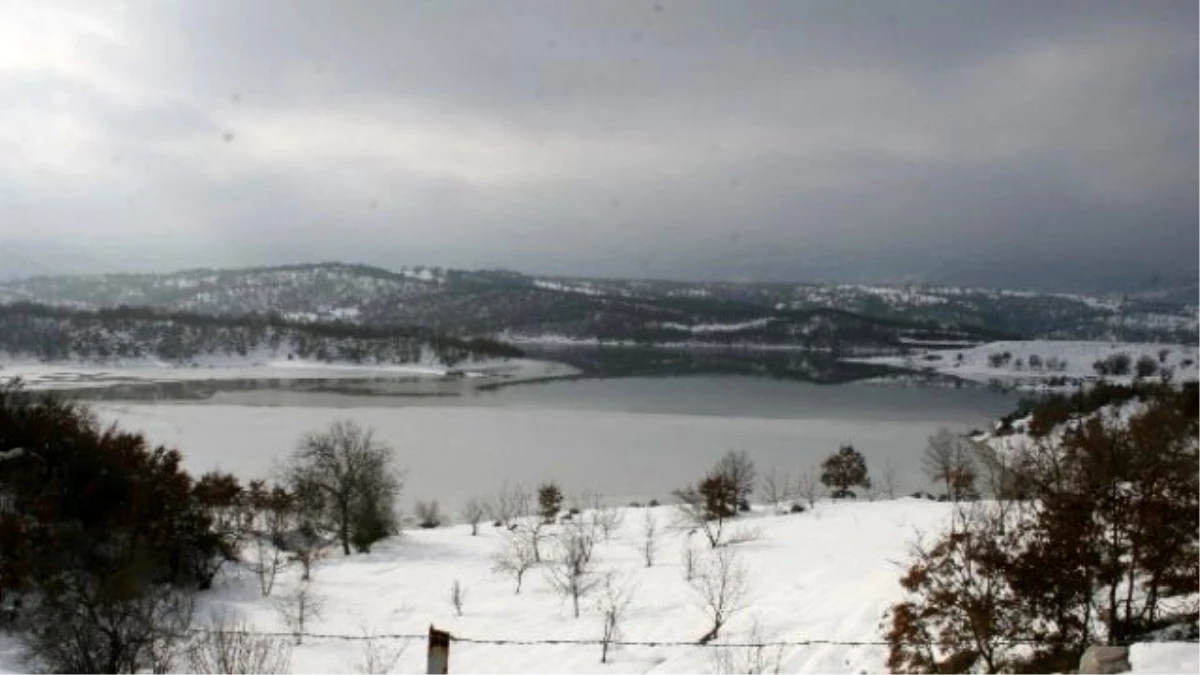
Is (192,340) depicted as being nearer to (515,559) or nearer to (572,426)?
(572,426)

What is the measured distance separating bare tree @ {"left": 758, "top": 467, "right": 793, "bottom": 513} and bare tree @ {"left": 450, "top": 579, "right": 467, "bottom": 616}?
52.2 feet

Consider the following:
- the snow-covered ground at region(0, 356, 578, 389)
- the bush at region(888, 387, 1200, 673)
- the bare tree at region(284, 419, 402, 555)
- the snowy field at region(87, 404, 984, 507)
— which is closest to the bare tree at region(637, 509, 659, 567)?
the snowy field at region(87, 404, 984, 507)

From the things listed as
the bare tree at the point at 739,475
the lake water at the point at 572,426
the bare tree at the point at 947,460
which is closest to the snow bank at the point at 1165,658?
the bare tree at the point at 739,475

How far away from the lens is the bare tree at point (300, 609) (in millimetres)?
18062

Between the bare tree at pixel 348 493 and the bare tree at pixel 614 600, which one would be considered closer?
the bare tree at pixel 614 600

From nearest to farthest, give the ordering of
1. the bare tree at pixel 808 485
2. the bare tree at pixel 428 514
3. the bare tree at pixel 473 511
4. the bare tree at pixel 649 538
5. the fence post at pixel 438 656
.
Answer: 1. the fence post at pixel 438 656
2. the bare tree at pixel 649 538
3. the bare tree at pixel 428 514
4. the bare tree at pixel 473 511
5. the bare tree at pixel 808 485

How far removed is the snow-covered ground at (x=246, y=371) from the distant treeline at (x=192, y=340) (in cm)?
266

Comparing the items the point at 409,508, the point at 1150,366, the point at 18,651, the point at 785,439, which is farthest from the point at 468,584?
the point at 1150,366

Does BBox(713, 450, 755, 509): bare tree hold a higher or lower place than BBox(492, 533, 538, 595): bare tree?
higher

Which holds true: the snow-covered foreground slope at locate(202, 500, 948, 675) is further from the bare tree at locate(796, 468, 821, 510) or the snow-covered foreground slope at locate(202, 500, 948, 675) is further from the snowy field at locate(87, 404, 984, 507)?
the snowy field at locate(87, 404, 984, 507)

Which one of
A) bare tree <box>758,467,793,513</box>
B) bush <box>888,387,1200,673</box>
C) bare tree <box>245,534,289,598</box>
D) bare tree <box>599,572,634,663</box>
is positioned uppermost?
bush <box>888,387,1200,673</box>

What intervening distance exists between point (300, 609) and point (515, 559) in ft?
26.7

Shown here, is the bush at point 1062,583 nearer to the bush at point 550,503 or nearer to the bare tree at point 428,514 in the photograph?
the bush at point 550,503

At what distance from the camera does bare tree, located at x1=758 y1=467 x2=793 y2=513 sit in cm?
3560
